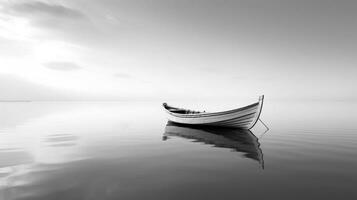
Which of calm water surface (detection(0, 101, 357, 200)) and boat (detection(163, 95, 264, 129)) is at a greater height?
boat (detection(163, 95, 264, 129))

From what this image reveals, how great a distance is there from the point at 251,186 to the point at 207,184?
1815 mm

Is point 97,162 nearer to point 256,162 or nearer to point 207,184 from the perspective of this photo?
point 207,184

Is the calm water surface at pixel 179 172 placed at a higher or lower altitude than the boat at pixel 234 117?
lower

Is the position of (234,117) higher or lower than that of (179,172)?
higher

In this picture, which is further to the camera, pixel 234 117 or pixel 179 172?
pixel 234 117

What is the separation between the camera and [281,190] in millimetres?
7824

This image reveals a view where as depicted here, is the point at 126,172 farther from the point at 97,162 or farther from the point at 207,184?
the point at 207,184

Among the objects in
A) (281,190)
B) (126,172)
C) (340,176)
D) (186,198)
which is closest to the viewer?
(186,198)

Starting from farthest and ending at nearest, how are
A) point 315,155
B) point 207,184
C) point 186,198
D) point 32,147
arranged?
point 32,147
point 315,155
point 207,184
point 186,198

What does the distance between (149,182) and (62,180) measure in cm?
389

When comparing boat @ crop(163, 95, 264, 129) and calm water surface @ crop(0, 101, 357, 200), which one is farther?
boat @ crop(163, 95, 264, 129)

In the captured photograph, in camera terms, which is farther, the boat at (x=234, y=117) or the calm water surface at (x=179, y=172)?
the boat at (x=234, y=117)

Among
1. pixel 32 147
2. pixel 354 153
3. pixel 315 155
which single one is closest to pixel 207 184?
pixel 315 155

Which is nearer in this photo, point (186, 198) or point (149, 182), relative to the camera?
point (186, 198)
